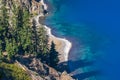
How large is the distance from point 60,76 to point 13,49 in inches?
671

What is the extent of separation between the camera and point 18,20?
15612cm

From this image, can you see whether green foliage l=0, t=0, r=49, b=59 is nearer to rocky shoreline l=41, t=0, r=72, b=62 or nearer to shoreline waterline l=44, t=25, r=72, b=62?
rocky shoreline l=41, t=0, r=72, b=62

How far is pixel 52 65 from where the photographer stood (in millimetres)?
148625

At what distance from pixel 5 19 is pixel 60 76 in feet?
103

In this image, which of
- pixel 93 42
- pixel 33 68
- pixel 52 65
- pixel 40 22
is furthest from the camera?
pixel 40 22

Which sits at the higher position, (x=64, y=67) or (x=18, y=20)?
(x=18, y=20)

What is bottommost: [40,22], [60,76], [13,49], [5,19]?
[60,76]

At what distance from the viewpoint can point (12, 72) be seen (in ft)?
367

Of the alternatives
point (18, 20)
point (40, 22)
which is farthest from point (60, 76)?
point (40, 22)

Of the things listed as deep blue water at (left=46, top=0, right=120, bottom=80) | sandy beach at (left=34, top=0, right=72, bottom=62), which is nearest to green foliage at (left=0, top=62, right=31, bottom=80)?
deep blue water at (left=46, top=0, right=120, bottom=80)

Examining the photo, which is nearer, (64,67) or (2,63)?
A: (2,63)

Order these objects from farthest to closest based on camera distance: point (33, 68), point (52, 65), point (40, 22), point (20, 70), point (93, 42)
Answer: point (40, 22)
point (93, 42)
point (52, 65)
point (33, 68)
point (20, 70)

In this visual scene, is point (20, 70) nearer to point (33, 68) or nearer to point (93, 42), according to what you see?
point (33, 68)

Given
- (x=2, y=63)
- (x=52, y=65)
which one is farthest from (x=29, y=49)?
(x=2, y=63)
